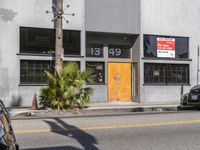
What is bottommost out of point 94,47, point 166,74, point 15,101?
point 15,101

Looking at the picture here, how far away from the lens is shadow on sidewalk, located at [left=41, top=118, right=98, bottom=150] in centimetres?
905

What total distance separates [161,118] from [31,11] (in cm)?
933

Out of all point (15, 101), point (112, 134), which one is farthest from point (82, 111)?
point (112, 134)

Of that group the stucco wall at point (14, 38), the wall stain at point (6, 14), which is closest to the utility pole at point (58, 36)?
the stucco wall at point (14, 38)

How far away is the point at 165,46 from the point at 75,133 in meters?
13.7

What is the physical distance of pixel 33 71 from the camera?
20312 mm

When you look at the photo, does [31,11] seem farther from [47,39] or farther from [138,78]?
[138,78]

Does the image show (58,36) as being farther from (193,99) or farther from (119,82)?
(193,99)

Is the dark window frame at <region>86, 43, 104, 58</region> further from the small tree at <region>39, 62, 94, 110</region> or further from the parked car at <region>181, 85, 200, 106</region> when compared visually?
the parked car at <region>181, 85, 200, 106</region>

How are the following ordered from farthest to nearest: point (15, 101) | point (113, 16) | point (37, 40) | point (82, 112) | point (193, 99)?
point (113, 16) < point (37, 40) < point (15, 101) < point (193, 99) < point (82, 112)

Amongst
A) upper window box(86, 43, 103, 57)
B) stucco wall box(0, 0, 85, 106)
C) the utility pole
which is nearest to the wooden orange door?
upper window box(86, 43, 103, 57)

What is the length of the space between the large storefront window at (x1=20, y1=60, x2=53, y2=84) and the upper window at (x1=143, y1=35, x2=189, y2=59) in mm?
5699

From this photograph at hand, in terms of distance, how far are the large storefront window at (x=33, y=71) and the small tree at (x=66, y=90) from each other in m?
2.77

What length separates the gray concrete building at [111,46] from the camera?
1972 centimetres
